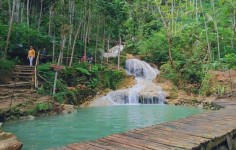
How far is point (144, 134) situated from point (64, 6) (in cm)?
1969

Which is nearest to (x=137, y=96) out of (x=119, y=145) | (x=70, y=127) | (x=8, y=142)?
(x=70, y=127)

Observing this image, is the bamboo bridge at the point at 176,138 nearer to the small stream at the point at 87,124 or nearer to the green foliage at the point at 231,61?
the small stream at the point at 87,124

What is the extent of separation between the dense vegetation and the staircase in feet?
4.05

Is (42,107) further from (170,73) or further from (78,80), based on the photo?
(170,73)

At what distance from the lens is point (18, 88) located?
16.4 m

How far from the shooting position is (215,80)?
2053 centimetres

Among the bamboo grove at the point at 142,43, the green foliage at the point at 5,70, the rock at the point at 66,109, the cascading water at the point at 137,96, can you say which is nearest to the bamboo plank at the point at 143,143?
the rock at the point at 66,109

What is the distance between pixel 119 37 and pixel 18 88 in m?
13.4

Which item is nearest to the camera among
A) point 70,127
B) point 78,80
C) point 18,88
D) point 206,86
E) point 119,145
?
point 119,145

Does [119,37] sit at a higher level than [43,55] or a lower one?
higher

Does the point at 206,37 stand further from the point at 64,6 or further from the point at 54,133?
the point at 54,133

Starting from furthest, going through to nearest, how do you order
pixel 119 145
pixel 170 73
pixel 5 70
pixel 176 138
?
pixel 170 73 → pixel 5 70 → pixel 176 138 → pixel 119 145

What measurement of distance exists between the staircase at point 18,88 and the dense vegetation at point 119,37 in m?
1.23

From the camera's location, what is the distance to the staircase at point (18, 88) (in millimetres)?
14516
